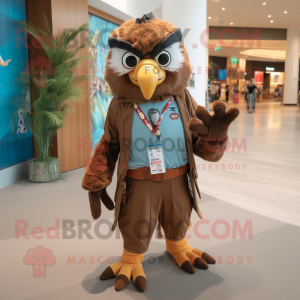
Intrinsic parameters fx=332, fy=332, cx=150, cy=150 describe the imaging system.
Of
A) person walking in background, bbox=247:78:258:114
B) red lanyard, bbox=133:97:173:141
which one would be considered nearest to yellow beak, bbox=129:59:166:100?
red lanyard, bbox=133:97:173:141

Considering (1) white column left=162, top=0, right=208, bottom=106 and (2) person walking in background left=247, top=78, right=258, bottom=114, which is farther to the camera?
(2) person walking in background left=247, top=78, right=258, bottom=114

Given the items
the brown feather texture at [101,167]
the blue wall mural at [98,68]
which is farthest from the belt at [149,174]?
the blue wall mural at [98,68]

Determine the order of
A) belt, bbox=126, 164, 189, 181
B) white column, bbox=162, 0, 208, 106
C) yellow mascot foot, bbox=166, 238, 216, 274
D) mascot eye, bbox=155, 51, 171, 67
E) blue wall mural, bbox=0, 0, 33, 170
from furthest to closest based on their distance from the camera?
white column, bbox=162, 0, 208, 106 → blue wall mural, bbox=0, 0, 33, 170 → yellow mascot foot, bbox=166, 238, 216, 274 → belt, bbox=126, 164, 189, 181 → mascot eye, bbox=155, 51, 171, 67

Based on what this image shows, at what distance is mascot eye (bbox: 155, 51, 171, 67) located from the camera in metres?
1.75

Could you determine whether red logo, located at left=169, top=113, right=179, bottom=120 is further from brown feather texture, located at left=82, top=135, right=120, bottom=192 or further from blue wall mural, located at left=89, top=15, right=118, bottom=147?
blue wall mural, located at left=89, top=15, right=118, bottom=147

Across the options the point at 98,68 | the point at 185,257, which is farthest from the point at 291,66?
the point at 185,257

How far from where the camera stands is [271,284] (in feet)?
6.59

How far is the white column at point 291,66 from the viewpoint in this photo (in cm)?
1812

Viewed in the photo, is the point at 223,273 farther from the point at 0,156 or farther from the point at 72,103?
the point at 72,103

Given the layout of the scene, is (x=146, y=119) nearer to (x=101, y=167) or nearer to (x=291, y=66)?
(x=101, y=167)

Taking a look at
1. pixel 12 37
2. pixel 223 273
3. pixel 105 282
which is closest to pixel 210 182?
pixel 223 273

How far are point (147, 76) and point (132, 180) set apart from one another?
610 millimetres

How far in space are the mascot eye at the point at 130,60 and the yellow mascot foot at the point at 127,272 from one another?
108cm

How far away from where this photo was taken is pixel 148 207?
188cm
